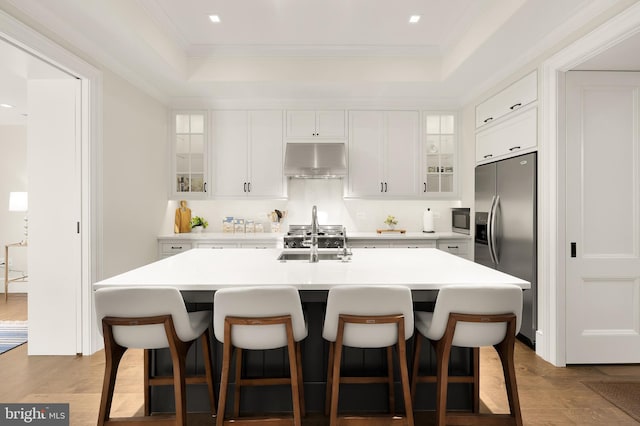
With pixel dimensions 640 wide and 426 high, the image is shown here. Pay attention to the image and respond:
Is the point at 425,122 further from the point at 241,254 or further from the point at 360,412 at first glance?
the point at 360,412

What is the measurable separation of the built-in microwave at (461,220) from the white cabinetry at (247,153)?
2.28 metres

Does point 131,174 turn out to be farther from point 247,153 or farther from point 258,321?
point 258,321

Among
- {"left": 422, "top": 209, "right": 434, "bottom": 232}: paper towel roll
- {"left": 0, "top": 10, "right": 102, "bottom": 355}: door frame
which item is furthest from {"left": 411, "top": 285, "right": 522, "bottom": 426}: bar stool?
{"left": 422, "top": 209, "right": 434, "bottom": 232}: paper towel roll

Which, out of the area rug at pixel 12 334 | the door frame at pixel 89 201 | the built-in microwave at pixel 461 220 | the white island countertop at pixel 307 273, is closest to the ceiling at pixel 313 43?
the door frame at pixel 89 201

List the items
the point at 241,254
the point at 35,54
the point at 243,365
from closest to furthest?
the point at 243,365, the point at 35,54, the point at 241,254

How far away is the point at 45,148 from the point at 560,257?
14.0 ft

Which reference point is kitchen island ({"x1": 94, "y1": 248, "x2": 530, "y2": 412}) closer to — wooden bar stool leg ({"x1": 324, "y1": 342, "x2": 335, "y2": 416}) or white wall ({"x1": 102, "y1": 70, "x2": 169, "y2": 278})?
wooden bar stool leg ({"x1": 324, "y1": 342, "x2": 335, "y2": 416})

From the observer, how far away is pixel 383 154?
4.60m

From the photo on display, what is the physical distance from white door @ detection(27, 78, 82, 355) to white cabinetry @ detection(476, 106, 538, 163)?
12.5 feet

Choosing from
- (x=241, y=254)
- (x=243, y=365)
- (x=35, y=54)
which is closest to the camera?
(x=243, y=365)

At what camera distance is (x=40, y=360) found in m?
2.92

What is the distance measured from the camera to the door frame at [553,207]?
2771 millimetres

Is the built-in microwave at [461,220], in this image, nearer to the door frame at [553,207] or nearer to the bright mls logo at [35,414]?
the door frame at [553,207]

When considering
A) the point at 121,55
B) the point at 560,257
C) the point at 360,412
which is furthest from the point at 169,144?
the point at 560,257
